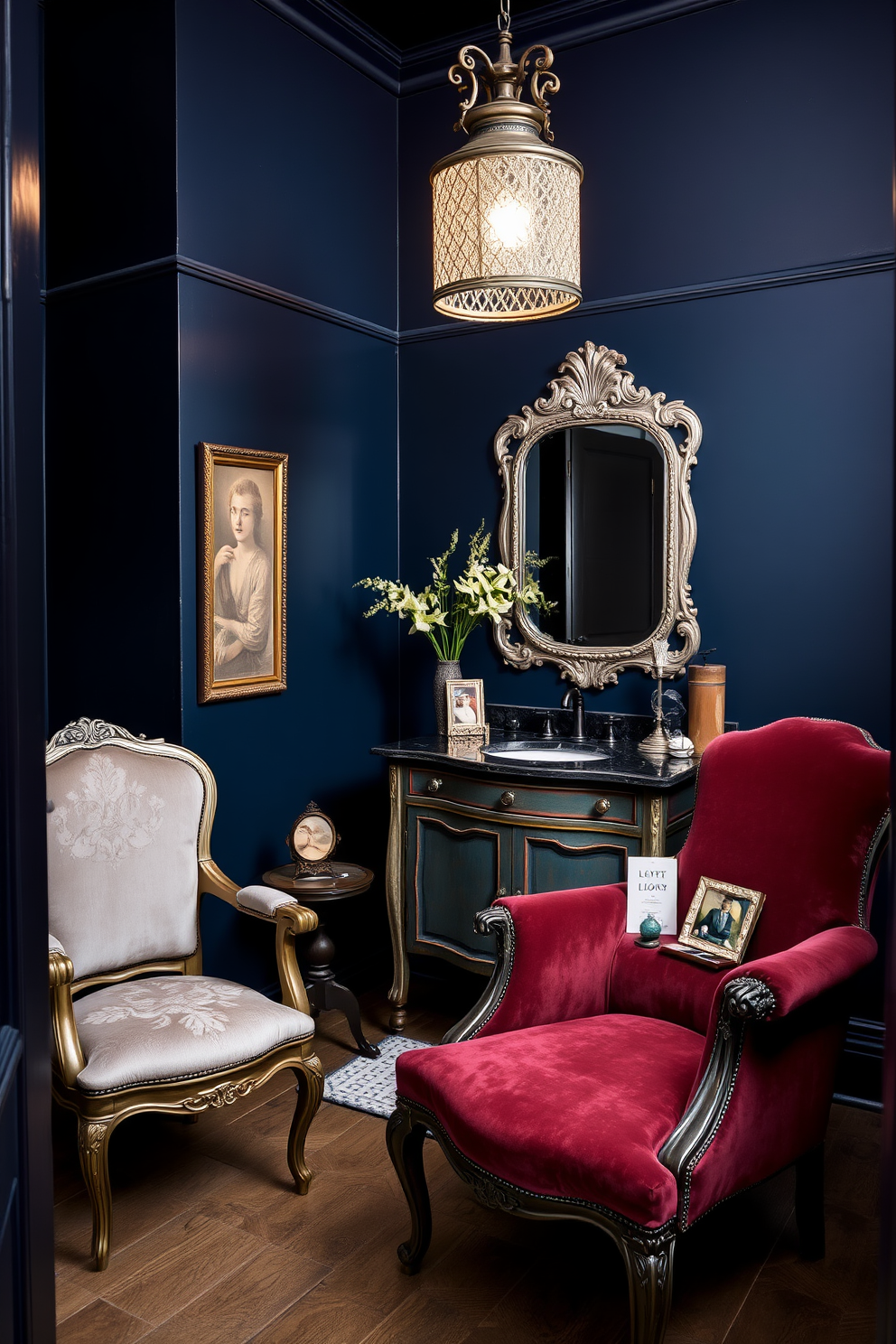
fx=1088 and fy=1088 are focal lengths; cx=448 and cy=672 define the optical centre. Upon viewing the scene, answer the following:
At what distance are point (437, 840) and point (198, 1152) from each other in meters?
1.19

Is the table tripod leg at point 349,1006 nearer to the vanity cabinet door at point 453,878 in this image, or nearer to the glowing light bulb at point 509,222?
the vanity cabinet door at point 453,878

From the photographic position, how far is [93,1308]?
2.21m

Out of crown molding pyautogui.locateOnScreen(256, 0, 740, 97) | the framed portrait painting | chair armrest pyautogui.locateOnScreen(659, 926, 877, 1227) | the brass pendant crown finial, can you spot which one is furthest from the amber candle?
crown molding pyautogui.locateOnScreen(256, 0, 740, 97)

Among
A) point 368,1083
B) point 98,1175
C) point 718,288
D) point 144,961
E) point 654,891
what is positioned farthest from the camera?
point 718,288

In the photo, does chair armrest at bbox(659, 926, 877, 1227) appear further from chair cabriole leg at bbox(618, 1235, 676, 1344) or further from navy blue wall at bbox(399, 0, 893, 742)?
navy blue wall at bbox(399, 0, 893, 742)

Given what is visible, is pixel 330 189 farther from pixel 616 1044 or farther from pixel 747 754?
pixel 616 1044

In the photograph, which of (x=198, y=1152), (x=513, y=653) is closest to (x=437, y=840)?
(x=513, y=653)

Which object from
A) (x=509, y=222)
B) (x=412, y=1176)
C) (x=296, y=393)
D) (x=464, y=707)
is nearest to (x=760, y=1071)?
(x=412, y=1176)

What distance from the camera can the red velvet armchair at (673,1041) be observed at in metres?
1.91

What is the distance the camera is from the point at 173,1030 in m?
2.44

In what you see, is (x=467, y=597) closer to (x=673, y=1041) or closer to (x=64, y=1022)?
(x=673, y=1041)

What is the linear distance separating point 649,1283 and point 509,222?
83.2 inches

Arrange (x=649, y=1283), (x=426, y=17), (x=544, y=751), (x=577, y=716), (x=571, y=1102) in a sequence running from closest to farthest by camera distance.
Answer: (x=649, y=1283) < (x=571, y=1102) < (x=544, y=751) < (x=577, y=716) < (x=426, y=17)

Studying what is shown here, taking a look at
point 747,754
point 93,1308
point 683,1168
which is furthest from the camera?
point 747,754
